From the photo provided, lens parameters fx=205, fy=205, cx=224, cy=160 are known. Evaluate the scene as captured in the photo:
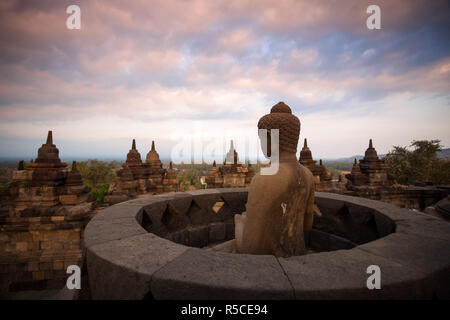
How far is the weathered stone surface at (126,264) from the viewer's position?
4.10 feet

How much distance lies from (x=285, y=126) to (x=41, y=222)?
6772mm

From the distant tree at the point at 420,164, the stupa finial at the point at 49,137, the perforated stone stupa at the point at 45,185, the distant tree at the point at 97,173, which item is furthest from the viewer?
the distant tree at the point at 97,173

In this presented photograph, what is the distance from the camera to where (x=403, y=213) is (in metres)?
2.44

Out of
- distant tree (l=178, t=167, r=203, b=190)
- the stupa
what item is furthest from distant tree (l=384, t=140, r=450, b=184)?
distant tree (l=178, t=167, r=203, b=190)

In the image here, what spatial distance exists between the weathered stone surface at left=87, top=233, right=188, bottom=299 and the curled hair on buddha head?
1393 millimetres

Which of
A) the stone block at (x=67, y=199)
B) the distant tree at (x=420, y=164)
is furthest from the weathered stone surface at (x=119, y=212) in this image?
the distant tree at (x=420, y=164)

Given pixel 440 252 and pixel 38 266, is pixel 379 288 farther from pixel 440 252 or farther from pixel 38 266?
pixel 38 266

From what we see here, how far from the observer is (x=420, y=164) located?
25.6m

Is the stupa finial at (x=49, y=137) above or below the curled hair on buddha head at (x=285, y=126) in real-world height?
above

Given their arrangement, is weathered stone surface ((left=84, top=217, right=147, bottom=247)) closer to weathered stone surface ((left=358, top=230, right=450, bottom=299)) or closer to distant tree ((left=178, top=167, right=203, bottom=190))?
weathered stone surface ((left=358, top=230, right=450, bottom=299))

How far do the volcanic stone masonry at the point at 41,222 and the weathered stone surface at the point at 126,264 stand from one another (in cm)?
474

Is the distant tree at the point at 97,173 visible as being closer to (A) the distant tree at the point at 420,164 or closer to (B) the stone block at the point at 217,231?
(B) the stone block at the point at 217,231

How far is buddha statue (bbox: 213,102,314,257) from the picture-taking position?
194 centimetres
